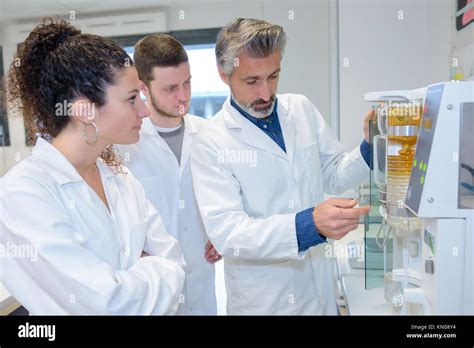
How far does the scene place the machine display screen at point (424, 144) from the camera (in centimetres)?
60

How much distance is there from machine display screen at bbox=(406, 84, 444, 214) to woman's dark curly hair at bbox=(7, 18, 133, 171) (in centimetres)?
60

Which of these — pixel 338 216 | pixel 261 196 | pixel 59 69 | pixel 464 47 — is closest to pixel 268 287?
pixel 261 196

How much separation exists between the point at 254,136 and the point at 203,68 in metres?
1.25

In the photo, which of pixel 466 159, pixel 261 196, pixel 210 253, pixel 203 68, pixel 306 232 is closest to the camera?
pixel 466 159

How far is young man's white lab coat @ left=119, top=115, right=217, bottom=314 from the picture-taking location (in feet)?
4.55

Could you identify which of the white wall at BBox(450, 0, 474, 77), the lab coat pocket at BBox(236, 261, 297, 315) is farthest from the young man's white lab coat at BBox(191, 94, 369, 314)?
the white wall at BBox(450, 0, 474, 77)

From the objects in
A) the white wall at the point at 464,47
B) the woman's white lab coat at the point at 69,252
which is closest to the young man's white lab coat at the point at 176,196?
the woman's white lab coat at the point at 69,252

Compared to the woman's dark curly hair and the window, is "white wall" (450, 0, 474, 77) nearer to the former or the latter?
the window

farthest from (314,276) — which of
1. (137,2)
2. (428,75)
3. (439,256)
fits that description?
(137,2)

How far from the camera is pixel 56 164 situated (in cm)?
73

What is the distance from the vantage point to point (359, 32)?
5.47 feet

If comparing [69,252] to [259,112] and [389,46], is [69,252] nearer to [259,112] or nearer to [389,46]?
[259,112]

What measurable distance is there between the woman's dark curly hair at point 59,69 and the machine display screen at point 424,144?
0.60 metres
